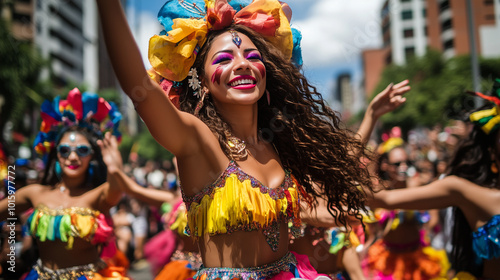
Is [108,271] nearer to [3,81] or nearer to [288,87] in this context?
[288,87]

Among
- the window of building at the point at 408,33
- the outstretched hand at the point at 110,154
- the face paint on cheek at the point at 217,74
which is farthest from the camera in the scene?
the window of building at the point at 408,33

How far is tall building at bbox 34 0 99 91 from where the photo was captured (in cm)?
5235

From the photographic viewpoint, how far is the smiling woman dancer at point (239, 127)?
6.04 ft

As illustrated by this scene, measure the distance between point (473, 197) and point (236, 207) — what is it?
1.98 meters

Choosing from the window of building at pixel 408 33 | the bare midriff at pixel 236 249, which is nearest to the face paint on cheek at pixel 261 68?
the bare midriff at pixel 236 249

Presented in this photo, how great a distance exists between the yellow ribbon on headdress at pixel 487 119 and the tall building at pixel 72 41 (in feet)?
165

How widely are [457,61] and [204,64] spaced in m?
36.8

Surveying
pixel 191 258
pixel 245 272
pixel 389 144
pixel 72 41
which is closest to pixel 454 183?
pixel 245 272

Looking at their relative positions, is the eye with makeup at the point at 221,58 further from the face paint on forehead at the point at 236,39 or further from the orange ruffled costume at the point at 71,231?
the orange ruffled costume at the point at 71,231

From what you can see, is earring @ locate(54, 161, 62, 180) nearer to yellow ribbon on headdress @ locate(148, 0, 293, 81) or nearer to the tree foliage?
yellow ribbon on headdress @ locate(148, 0, 293, 81)

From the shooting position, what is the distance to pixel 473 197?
10.2 feet

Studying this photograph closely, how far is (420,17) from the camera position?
54.2 meters

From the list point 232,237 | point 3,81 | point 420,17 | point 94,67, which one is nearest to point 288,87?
point 232,237

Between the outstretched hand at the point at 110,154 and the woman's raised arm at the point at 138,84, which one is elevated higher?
the woman's raised arm at the point at 138,84
